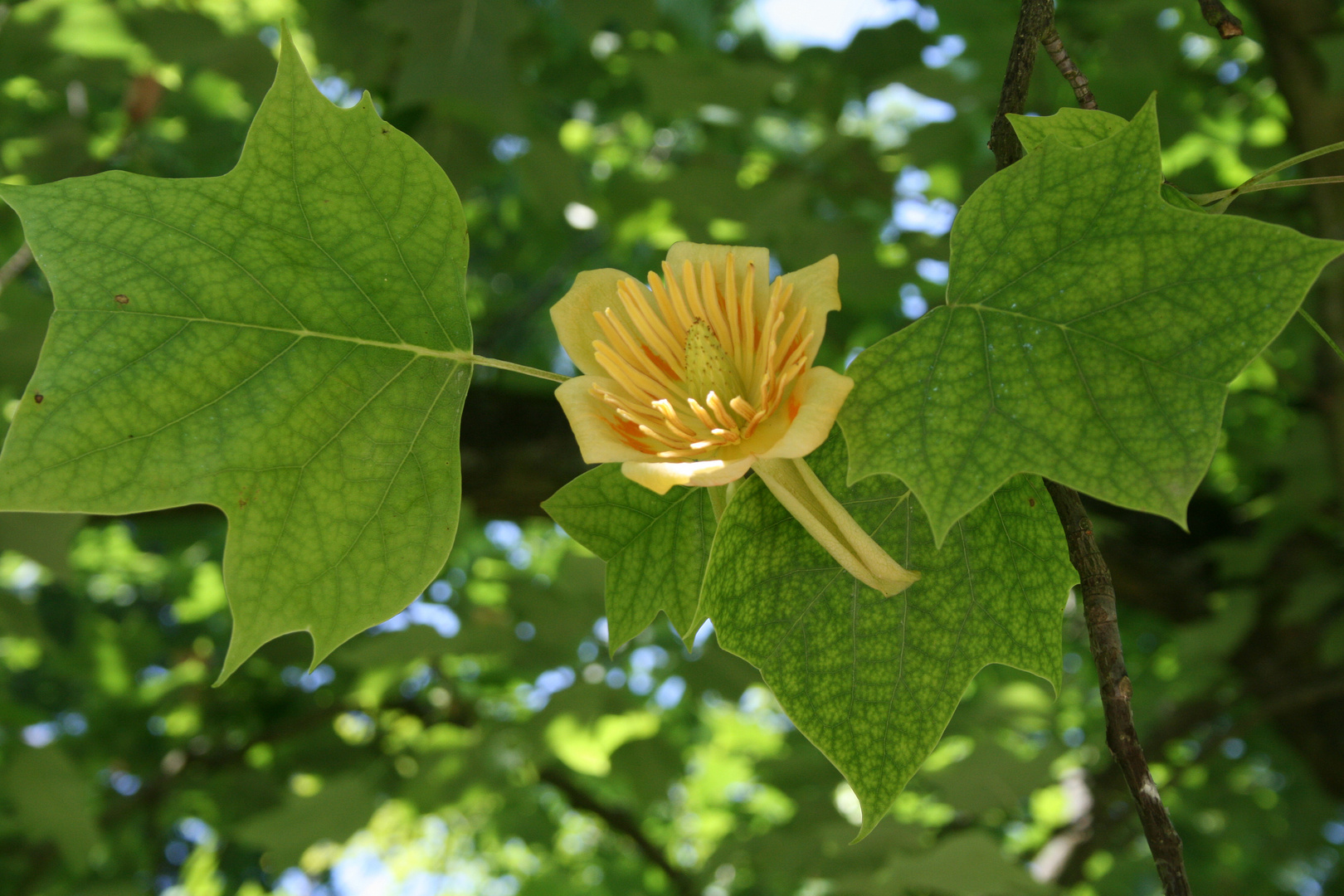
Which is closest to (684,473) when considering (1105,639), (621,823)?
(1105,639)

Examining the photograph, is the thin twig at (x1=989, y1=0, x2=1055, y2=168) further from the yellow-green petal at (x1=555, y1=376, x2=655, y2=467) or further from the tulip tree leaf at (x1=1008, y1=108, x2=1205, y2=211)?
the yellow-green petal at (x1=555, y1=376, x2=655, y2=467)

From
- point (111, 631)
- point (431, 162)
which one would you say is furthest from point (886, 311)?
point (111, 631)

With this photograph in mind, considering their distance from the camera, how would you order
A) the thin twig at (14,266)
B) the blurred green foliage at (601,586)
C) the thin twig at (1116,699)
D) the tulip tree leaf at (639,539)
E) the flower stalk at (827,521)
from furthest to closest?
the blurred green foliage at (601,586)
the thin twig at (14,266)
the tulip tree leaf at (639,539)
the flower stalk at (827,521)
the thin twig at (1116,699)

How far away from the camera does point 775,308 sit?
0.69 meters

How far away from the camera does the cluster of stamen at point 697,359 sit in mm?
687

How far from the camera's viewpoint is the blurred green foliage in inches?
97.5

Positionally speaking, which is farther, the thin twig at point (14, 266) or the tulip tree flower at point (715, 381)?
the thin twig at point (14, 266)

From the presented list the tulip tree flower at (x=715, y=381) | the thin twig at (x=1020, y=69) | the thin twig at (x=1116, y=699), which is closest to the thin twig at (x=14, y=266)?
the tulip tree flower at (x=715, y=381)

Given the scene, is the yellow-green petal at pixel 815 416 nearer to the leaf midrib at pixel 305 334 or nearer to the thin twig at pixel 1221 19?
the leaf midrib at pixel 305 334

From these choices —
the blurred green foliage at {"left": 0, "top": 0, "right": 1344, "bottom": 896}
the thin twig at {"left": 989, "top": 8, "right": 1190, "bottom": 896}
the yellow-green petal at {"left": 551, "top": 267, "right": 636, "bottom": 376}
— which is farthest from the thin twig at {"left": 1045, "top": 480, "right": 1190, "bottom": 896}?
the blurred green foliage at {"left": 0, "top": 0, "right": 1344, "bottom": 896}

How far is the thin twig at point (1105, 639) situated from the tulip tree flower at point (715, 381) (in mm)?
127

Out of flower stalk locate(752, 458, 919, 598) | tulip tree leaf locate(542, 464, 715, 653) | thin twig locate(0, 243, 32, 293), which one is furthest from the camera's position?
thin twig locate(0, 243, 32, 293)

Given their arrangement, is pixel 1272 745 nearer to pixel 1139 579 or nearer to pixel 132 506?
pixel 1139 579

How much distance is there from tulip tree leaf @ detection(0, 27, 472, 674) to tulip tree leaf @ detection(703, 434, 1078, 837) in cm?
26
